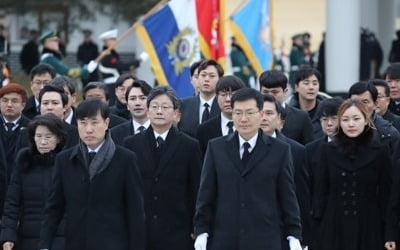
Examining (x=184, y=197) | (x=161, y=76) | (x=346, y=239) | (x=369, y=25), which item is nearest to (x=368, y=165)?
(x=346, y=239)

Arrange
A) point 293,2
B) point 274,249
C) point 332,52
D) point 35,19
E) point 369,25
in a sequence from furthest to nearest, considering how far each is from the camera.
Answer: point 293,2 < point 35,19 < point 369,25 < point 332,52 < point 274,249

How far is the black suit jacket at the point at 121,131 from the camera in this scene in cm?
1219

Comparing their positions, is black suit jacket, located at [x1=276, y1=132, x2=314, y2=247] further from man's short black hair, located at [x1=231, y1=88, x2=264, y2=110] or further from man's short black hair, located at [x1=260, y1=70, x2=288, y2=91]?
man's short black hair, located at [x1=231, y1=88, x2=264, y2=110]

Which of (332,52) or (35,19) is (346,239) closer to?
(332,52)

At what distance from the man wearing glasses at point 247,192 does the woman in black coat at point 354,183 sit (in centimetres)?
137

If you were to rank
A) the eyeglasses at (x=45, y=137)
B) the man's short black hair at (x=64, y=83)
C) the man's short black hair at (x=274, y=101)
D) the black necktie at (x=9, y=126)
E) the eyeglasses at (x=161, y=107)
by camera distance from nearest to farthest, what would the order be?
the eyeglasses at (x=45, y=137) < the eyeglasses at (x=161, y=107) < the man's short black hair at (x=274, y=101) < the man's short black hair at (x=64, y=83) < the black necktie at (x=9, y=126)

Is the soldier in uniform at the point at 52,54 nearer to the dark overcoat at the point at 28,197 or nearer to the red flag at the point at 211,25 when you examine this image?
the red flag at the point at 211,25

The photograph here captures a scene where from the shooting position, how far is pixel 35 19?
111 ft

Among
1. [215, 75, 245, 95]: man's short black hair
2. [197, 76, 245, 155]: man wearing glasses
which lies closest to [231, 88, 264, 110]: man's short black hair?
[197, 76, 245, 155]: man wearing glasses

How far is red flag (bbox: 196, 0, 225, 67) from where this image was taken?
17.2 meters

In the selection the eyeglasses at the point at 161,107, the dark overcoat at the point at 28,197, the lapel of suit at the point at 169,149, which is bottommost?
the dark overcoat at the point at 28,197

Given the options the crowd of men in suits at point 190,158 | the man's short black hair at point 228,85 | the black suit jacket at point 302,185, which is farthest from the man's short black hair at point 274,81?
the black suit jacket at point 302,185

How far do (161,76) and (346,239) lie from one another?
239 inches

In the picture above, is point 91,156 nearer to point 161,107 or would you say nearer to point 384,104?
point 161,107
